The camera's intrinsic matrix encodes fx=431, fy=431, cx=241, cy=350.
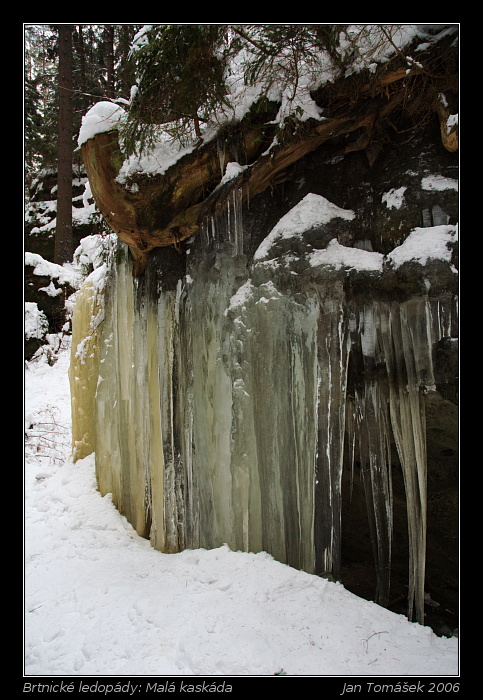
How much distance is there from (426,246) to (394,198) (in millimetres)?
557

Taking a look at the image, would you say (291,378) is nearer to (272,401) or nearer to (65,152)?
(272,401)

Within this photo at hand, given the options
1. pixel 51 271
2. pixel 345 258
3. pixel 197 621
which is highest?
pixel 51 271

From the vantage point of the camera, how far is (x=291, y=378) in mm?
3629

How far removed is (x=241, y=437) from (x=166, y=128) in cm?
278

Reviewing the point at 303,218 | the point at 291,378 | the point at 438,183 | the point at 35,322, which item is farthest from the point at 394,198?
the point at 35,322

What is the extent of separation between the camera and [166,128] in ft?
12.3

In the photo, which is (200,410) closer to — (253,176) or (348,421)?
(348,421)

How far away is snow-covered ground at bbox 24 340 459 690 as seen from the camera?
8.98ft

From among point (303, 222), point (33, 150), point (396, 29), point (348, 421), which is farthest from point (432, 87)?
point (33, 150)

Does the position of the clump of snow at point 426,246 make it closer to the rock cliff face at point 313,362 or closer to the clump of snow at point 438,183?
the rock cliff face at point 313,362

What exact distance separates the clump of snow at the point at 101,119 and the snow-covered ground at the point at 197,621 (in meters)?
3.82

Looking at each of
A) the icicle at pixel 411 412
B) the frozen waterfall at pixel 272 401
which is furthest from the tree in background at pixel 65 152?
the icicle at pixel 411 412

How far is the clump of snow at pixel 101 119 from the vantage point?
3.70 meters

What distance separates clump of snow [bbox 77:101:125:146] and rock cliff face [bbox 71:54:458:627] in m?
0.10
